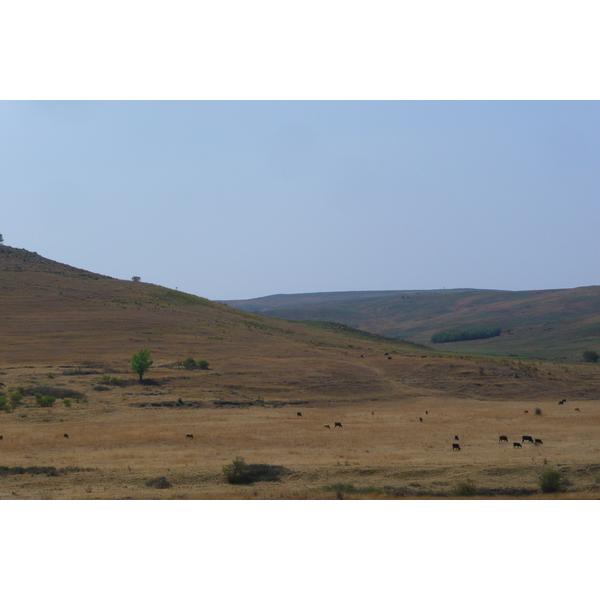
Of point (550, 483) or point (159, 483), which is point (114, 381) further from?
point (550, 483)

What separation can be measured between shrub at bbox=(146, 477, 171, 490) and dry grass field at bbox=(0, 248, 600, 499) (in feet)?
0.57

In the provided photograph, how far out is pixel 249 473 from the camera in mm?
22578

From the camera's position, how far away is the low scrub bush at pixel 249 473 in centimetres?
A: 2212

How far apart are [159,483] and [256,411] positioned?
24.8m

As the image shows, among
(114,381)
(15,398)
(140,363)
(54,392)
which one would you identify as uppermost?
(140,363)

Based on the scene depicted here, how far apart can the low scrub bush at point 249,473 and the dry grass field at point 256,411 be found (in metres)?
0.45

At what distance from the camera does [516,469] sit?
2280cm

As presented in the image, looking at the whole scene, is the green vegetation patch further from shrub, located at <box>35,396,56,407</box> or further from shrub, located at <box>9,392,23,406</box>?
shrub, located at <box>35,396,56,407</box>

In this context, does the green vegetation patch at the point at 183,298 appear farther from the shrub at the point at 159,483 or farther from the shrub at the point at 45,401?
the shrub at the point at 159,483

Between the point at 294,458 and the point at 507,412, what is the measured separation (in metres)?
25.8

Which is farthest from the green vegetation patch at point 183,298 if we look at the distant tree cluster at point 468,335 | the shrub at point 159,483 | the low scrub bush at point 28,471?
the distant tree cluster at point 468,335

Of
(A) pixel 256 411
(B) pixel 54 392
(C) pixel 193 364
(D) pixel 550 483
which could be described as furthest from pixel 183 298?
(D) pixel 550 483

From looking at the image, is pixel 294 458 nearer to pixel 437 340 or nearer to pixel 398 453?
pixel 398 453

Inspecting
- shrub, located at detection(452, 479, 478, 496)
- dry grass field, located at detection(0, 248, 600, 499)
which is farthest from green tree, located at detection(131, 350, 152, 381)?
shrub, located at detection(452, 479, 478, 496)
